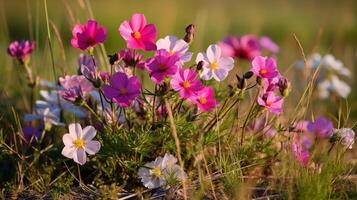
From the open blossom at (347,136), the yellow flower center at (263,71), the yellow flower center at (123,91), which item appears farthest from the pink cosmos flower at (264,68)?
the yellow flower center at (123,91)

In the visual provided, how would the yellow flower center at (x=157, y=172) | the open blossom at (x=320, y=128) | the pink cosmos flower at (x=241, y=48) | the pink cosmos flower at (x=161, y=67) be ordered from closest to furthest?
the pink cosmos flower at (x=161, y=67) → the yellow flower center at (x=157, y=172) → the open blossom at (x=320, y=128) → the pink cosmos flower at (x=241, y=48)

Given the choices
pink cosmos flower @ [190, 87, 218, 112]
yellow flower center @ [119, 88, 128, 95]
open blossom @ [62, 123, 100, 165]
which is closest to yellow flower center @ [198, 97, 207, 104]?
pink cosmos flower @ [190, 87, 218, 112]

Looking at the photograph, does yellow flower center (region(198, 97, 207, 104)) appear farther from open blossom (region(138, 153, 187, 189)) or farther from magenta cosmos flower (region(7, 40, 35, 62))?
magenta cosmos flower (region(7, 40, 35, 62))

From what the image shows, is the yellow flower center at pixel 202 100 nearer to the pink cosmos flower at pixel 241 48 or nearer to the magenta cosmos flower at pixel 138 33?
the magenta cosmos flower at pixel 138 33

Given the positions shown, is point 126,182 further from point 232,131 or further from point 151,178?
point 232,131

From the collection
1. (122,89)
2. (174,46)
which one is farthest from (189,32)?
(122,89)
